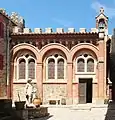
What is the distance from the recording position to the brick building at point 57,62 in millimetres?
29734

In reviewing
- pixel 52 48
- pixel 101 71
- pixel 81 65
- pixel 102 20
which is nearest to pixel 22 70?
pixel 52 48

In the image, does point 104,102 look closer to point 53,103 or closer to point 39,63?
point 53,103

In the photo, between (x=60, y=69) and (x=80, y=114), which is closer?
(x=80, y=114)

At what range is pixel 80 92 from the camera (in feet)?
99.7

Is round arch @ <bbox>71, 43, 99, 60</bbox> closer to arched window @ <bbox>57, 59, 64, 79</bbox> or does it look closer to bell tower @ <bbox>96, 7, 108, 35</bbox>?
arched window @ <bbox>57, 59, 64, 79</bbox>

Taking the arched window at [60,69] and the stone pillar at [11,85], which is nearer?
the stone pillar at [11,85]

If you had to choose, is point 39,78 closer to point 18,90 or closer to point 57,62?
point 57,62

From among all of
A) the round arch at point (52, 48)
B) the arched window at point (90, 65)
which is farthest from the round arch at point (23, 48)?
the arched window at point (90, 65)

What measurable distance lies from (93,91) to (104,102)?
4.95 ft

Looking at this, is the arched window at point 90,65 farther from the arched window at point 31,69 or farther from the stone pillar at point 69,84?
the arched window at point 31,69

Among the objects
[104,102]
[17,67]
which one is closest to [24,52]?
[17,67]

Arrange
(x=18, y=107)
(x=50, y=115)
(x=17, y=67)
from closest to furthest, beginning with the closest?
(x=18, y=107) < (x=50, y=115) < (x=17, y=67)

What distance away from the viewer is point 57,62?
30688 mm

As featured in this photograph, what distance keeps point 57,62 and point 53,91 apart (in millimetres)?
2649
